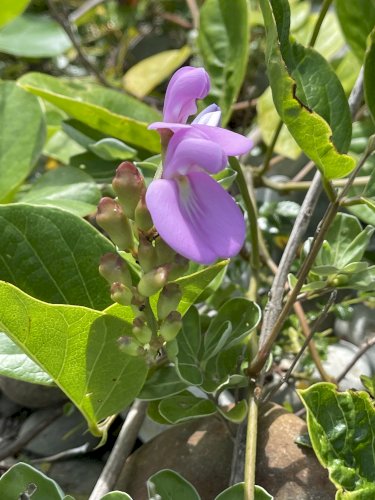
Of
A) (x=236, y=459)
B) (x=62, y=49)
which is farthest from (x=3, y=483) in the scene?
(x=62, y=49)

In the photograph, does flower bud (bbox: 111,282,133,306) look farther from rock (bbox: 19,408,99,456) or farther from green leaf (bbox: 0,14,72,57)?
green leaf (bbox: 0,14,72,57)

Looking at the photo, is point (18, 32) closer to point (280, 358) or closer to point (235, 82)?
point (235, 82)

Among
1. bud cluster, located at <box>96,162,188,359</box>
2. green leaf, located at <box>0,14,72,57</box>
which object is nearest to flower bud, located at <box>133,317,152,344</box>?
bud cluster, located at <box>96,162,188,359</box>

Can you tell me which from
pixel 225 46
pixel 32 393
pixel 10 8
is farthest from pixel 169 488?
pixel 10 8

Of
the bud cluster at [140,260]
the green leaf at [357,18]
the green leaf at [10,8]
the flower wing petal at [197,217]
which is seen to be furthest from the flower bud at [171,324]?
the green leaf at [10,8]

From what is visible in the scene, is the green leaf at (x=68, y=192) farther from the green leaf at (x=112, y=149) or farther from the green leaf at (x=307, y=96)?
the green leaf at (x=307, y=96)

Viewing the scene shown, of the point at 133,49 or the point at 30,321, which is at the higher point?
the point at 30,321

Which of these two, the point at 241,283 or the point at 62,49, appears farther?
the point at 62,49
